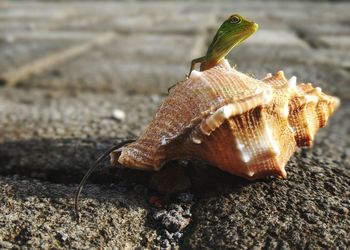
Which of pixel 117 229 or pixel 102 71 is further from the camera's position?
pixel 102 71

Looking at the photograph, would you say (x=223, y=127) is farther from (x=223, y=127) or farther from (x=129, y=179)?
(x=129, y=179)

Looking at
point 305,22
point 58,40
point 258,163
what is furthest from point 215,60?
point 305,22

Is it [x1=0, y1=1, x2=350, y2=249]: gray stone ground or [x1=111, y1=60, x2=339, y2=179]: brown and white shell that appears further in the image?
[x1=111, y1=60, x2=339, y2=179]: brown and white shell

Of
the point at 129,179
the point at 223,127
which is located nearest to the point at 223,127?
the point at 223,127

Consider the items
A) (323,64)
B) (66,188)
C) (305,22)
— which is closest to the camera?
(66,188)

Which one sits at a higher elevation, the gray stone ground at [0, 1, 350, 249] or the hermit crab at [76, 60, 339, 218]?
the hermit crab at [76, 60, 339, 218]

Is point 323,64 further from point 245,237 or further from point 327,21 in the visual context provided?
point 327,21
